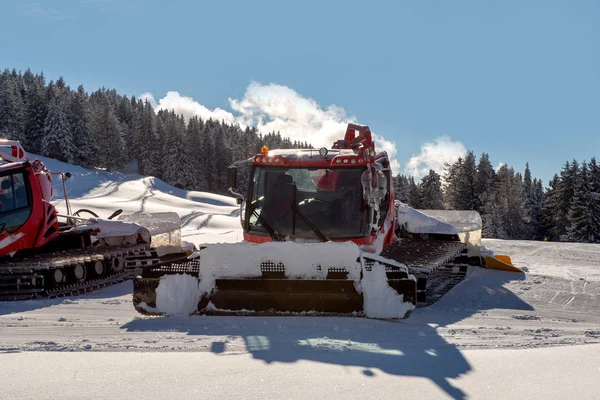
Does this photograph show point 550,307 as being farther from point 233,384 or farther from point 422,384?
point 233,384

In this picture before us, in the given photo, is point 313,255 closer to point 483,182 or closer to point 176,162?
point 483,182

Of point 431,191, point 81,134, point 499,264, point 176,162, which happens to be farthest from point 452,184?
point 499,264

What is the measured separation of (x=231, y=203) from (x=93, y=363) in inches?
1960

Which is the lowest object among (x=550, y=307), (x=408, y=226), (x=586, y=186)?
(x=550, y=307)

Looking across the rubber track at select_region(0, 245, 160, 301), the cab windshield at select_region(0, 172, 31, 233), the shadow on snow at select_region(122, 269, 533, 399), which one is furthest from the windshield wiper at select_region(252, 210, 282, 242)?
the cab windshield at select_region(0, 172, 31, 233)

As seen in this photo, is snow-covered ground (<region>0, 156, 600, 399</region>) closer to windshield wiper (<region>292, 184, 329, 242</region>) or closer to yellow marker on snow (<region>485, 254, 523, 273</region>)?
windshield wiper (<region>292, 184, 329, 242</region>)

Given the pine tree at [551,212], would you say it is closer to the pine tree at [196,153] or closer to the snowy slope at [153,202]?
the snowy slope at [153,202]

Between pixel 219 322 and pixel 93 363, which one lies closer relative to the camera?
pixel 93 363

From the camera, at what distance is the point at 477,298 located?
8758 mm

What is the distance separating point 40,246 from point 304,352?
763cm

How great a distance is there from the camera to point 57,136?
67.1 meters

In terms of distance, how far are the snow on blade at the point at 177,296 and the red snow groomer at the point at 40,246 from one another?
3.44m

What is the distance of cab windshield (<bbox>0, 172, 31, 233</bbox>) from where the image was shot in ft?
31.2

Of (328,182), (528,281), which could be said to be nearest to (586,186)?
(528,281)
